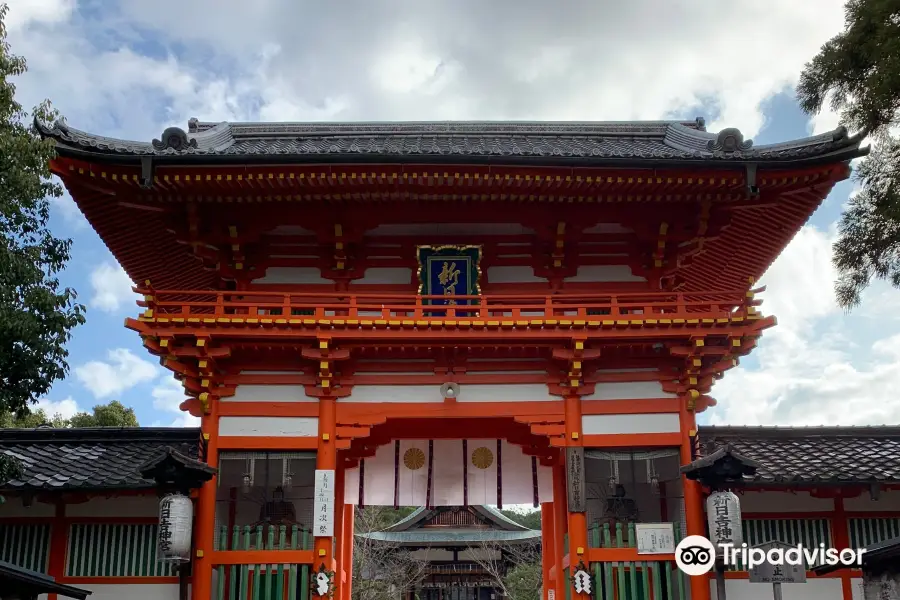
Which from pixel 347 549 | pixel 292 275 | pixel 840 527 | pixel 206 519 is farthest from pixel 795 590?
pixel 292 275

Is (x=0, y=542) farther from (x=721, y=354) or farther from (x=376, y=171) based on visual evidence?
(x=721, y=354)

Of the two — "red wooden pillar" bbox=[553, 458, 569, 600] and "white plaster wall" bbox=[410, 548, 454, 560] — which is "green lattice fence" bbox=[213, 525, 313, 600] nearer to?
"red wooden pillar" bbox=[553, 458, 569, 600]

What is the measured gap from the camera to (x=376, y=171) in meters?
11.1

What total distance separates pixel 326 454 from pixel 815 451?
24.6 ft

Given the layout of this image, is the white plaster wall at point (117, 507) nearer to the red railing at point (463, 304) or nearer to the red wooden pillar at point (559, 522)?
the red railing at point (463, 304)

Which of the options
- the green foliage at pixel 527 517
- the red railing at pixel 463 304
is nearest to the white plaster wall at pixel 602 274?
the red railing at pixel 463 304

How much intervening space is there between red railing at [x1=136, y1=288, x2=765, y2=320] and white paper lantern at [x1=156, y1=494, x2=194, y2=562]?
8.26ft

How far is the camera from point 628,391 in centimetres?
1191

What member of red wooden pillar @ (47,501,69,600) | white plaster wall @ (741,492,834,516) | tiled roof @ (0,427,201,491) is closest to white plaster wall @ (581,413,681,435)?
white plaster wall @ (741,492,834,516)

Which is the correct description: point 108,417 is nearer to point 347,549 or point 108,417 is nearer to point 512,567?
point 512,567

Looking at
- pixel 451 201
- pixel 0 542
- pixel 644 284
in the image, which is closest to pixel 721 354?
pixel 644 284

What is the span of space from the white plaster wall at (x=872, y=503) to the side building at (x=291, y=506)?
0.02 meters

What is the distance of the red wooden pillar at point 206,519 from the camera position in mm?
10781

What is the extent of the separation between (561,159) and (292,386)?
5.01 m
